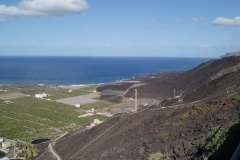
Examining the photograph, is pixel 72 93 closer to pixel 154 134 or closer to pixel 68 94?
pixel 68 94

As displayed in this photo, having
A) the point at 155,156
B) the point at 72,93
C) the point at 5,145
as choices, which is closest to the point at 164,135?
the point at 155,156

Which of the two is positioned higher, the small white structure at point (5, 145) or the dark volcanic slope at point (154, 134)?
the dark volcanic slope at point (154, 134)

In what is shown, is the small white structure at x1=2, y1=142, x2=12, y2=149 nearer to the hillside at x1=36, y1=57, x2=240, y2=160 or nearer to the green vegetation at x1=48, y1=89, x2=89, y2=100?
the hillside at x1=36, y1=57, x2=240, y2=160

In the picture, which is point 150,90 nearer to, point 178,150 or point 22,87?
point 22,87

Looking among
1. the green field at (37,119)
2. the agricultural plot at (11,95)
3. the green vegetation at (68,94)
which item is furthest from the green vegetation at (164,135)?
the agricultural plot at (11,95)

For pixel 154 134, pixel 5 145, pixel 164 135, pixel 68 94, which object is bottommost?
pixel 5 145

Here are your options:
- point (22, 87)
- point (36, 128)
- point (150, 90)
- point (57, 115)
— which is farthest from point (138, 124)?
point (22, 87)

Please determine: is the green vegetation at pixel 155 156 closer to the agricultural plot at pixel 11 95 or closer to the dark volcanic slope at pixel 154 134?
the dark volcanic slope at pixel 154 134

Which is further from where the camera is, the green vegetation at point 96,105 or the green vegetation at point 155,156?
→ the green vegetation at point 96,105
